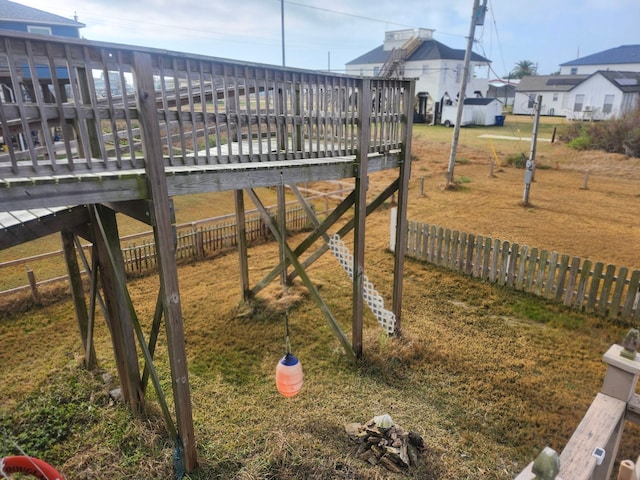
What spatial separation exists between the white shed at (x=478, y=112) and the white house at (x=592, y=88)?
9.71 feet

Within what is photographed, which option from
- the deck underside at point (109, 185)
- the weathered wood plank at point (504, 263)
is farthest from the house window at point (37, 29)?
the weathered wood plank at point (504, 263)

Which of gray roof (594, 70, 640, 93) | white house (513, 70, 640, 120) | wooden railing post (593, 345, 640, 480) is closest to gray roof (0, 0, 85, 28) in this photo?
wooden railing post (593, 345, 640, 480)

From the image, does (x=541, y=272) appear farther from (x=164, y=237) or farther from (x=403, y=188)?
(x=164, y=237)

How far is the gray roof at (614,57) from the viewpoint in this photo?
49.7 metres

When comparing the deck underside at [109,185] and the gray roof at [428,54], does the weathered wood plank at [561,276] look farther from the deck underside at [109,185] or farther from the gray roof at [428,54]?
the gray roof at [428,54]

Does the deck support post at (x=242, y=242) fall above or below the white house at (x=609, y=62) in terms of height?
below

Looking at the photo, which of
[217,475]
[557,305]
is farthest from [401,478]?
[557,305]

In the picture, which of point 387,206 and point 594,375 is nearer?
point 594,375

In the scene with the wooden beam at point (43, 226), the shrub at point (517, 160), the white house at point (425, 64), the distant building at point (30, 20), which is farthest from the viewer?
the white house at point (425, 64)

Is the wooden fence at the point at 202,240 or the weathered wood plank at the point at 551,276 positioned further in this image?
the wooden fence at the point at 202,240

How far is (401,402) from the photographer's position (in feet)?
18.5

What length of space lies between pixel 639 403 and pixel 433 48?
48977mm

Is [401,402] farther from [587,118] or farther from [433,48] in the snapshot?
[433,48]

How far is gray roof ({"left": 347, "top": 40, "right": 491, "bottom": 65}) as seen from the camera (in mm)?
44156
